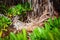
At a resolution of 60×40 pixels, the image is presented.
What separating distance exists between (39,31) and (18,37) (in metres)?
0.42

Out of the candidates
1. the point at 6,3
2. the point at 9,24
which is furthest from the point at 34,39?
the point at 6,3

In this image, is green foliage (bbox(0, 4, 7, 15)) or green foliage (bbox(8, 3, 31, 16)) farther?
green foliage (bbox(0, 4, 7, 15))

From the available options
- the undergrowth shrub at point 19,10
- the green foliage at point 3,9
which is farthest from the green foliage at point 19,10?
the green foliage at point 3,9

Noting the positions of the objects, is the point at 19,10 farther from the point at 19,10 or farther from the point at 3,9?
the point at 3,9

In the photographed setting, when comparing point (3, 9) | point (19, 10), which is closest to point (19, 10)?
point (19, 10)

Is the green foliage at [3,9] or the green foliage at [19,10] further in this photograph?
the green foliage at [3,9]

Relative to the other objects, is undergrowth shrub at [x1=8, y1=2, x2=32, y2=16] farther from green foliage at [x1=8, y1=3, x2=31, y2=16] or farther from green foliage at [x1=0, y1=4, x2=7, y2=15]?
green foliage at [x1=0, y1=4, x2=7, y2=15]

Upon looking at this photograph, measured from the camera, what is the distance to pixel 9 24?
5105 mm

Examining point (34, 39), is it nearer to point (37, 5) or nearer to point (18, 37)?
point (18, 37)

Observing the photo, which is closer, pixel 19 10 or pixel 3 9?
pixel 19 10

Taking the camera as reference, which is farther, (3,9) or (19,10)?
(3,9)

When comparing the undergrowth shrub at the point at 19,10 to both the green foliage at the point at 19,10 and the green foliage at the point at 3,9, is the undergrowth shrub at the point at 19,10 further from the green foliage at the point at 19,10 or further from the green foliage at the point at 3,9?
the green foliage at the point at 3,9

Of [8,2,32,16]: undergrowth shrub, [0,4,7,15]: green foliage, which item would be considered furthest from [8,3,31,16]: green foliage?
[0,4,7,15]: green foliage

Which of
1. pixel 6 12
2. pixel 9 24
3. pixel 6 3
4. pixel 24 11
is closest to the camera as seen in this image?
pixel 9 24
